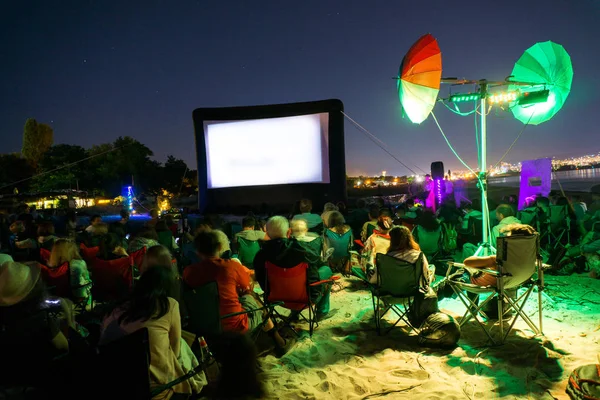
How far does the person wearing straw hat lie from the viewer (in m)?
1.91

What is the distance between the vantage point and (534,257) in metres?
2.98

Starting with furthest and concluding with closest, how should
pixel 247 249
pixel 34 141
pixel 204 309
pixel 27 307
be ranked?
pixel 34 141
pixel 247 249
pixel 204 309
pixel 27 307

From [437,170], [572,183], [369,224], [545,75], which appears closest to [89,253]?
[369,224]

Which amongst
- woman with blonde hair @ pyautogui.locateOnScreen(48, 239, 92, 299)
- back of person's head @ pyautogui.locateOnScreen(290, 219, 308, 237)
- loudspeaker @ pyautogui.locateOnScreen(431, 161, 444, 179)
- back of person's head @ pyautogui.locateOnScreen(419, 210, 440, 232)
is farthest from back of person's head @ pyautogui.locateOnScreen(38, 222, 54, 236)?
loudspeaker @ pyautogui.locateOnScreen(431, 161, 444, 179)

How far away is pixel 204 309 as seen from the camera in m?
2.32

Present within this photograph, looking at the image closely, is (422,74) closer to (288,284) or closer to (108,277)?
(288,284)

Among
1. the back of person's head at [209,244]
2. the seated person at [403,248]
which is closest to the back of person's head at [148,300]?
the back of person's head at [209,244]

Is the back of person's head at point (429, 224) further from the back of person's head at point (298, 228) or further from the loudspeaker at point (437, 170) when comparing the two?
the loudspeaker at point (437, 170)

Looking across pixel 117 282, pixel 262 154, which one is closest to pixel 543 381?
pixel 117 282

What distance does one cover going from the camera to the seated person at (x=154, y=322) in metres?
1.74

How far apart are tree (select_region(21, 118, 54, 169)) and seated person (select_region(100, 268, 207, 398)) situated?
53.6 metres

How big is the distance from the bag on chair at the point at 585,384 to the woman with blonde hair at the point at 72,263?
12.1ft

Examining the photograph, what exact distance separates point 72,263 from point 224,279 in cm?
177

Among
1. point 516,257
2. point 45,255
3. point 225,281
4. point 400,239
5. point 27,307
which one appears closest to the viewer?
point 27,307
